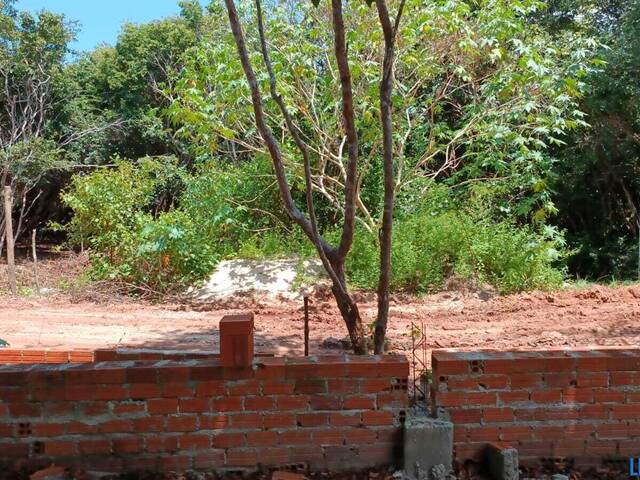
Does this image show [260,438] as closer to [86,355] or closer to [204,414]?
[204,414]

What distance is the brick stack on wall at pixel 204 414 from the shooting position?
2.97 m

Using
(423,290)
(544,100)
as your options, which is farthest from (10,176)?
(544,100)

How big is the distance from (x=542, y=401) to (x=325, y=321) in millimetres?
4386

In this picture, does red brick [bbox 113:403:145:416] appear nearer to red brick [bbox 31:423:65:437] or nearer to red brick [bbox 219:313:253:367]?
red brick [bbox 31:423:65:437]

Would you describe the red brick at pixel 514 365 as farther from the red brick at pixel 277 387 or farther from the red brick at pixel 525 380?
the red brick at pixel 277 387

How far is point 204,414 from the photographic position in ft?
9.91

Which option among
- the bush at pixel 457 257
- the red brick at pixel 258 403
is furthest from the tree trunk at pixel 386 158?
the bush at pixel 457 257

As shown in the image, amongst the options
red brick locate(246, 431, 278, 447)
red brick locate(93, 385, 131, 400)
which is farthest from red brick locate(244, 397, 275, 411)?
red brick locate(93, 385, 131, 400)

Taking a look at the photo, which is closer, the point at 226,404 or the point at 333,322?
the point at 226,404

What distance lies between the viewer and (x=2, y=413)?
9.76 feet

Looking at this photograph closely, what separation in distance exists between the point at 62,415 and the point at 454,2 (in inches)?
288

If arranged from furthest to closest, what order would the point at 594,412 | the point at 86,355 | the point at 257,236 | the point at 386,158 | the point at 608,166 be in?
the point at 608,166 < the point at 257,236 < the point at 86,355 < the point at 386,158 < the point at 594,412

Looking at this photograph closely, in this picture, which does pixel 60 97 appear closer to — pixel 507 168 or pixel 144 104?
pixel 144 104

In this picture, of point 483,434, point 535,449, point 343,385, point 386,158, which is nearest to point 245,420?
point 343,385
